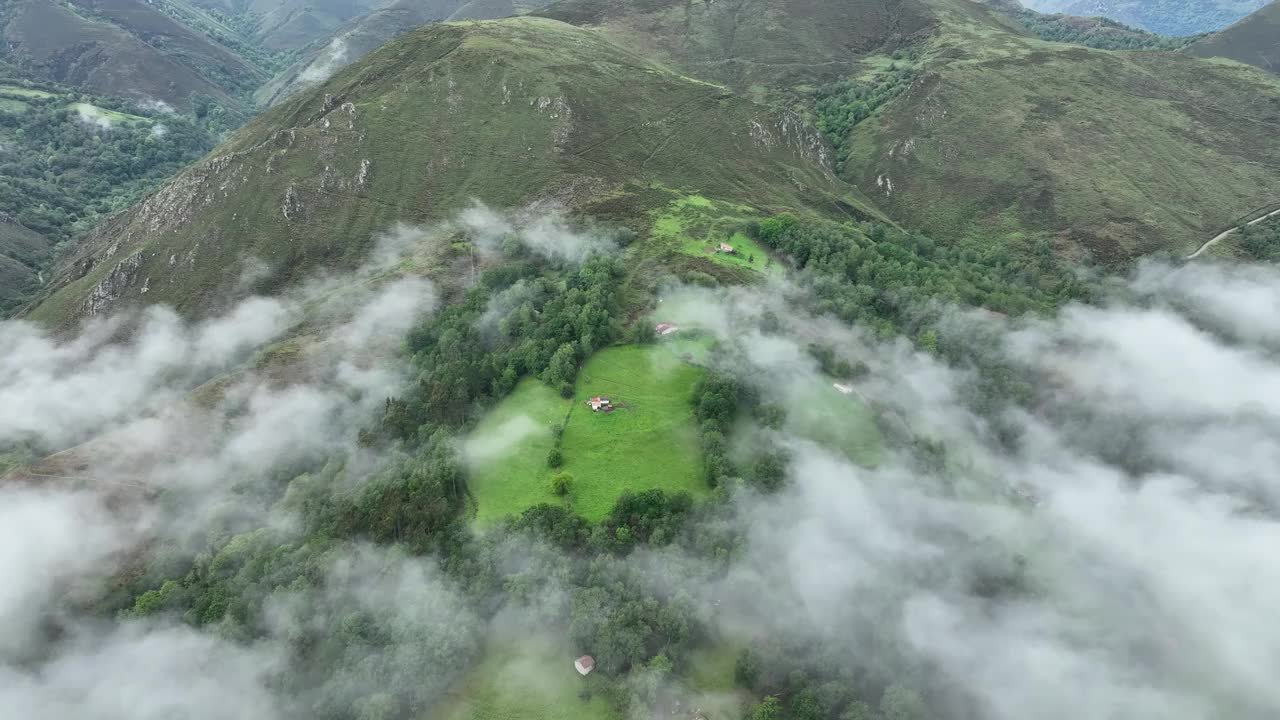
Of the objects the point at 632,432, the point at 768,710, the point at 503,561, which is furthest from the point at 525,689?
the point at 632,432

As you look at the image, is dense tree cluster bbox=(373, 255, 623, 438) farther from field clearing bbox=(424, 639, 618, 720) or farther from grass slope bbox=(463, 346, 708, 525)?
field clearing bbox=(424, 639, 618, 720)

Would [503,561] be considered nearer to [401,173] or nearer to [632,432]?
[632,432]

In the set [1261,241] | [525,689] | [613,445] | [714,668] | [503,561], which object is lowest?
[525,689]

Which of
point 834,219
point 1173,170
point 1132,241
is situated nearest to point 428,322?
point 834,219

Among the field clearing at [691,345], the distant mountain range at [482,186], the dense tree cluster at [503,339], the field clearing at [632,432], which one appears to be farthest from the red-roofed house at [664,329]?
the distant mountain range at [482,186]

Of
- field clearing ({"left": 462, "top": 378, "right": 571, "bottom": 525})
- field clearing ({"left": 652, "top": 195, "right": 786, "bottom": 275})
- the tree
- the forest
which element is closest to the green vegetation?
the forest

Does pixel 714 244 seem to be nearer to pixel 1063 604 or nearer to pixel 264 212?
pixel 1063 604

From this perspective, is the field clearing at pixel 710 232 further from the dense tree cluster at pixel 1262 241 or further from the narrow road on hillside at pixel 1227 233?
the dense tree cluster at pixel 1262 241
